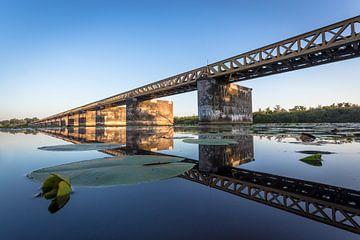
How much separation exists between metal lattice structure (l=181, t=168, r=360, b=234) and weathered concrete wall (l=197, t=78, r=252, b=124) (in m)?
9.50

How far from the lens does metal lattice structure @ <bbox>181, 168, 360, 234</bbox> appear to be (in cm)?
77

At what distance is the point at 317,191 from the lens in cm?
106

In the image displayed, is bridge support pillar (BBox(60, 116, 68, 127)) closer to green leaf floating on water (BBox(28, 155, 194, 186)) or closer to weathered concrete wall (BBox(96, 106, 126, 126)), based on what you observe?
weathered concrete wall (BBox(96, 106, 126, 126))

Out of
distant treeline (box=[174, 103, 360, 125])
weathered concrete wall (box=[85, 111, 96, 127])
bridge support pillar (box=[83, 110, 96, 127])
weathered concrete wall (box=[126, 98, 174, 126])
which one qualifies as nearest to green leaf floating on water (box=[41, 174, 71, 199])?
weathered concrete wall (box=[126, 98, 174, 126])

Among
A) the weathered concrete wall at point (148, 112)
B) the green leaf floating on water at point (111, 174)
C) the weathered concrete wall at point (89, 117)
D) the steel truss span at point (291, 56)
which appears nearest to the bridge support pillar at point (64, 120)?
the weathered concrete wall at point (89, 117)

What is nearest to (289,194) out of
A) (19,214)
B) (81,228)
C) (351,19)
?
(81,228)

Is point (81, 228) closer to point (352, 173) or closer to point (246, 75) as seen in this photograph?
point (352, 173)

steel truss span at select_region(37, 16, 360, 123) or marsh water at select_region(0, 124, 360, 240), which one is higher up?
steel truss span at select_region(37, 16, 360, 123)

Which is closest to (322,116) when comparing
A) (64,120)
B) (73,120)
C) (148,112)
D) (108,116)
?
(148,112)

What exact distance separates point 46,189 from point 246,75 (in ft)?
38.2

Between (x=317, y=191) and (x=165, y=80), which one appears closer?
(x=317, y=191)

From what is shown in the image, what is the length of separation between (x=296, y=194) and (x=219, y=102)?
10.7m

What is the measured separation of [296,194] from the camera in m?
1.01

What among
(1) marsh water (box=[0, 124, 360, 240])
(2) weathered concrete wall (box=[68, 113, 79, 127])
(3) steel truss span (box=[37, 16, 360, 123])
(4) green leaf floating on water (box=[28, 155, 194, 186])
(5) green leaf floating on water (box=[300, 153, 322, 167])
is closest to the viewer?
(1) marsh water (box=[0, 124, 360, 240])
